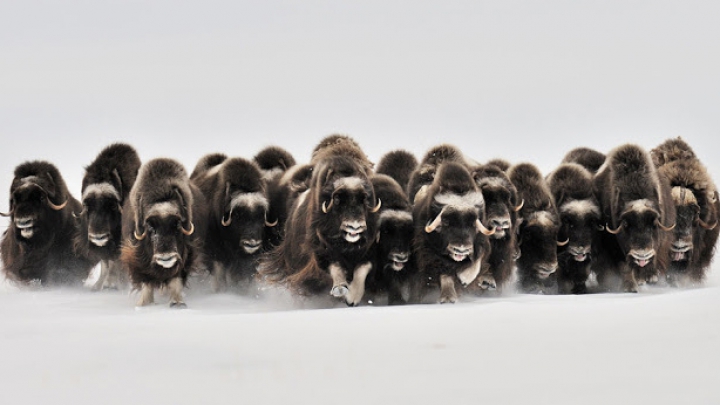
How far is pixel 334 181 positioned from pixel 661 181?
9.71ft

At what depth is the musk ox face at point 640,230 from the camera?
21.7 ft

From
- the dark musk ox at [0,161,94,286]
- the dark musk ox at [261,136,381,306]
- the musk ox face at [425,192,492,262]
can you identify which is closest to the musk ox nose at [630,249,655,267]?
the musk ox face at [425,192,492,262]

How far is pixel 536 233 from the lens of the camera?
272 inches

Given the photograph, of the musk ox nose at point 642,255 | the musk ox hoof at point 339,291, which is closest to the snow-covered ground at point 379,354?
the musk ox hoof at point 339,291

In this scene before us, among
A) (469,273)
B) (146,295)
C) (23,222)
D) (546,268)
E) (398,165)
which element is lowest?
(146,295)

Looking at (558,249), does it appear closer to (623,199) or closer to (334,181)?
(623,199)

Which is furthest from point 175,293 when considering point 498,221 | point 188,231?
point 498,221

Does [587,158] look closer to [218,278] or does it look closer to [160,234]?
[218,278]

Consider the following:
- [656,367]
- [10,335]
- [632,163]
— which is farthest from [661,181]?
[10,335]

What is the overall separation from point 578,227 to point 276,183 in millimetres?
2556

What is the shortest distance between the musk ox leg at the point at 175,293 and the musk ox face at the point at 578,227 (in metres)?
2.96

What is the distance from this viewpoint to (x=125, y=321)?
4902 millimetres

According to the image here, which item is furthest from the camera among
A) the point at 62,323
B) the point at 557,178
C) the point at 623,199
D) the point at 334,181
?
the point at 557,178

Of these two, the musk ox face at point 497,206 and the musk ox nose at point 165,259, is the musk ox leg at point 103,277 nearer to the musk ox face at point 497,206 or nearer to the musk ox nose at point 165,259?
the musk ox nose at point 165,259
